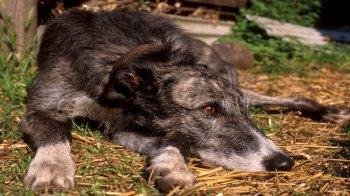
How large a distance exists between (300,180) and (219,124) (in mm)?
816

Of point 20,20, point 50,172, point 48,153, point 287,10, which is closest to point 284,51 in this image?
point 287,10

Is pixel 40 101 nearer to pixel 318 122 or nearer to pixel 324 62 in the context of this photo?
pixel 318 122

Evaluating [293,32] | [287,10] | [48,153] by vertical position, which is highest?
[48,153]

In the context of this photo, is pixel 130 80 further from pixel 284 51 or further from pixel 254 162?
pixel 284 51

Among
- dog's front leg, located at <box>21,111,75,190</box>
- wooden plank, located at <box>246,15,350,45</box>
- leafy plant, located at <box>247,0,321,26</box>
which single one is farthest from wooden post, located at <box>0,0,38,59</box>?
leafy plant, located at <box>247,0,321,26</box>

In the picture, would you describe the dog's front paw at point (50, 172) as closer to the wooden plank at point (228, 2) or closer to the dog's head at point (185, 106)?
the dog's head at point (185, 106)

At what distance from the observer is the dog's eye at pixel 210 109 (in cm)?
393

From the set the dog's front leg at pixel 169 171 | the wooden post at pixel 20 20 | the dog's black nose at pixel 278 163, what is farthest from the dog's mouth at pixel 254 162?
the wooden post at pixel 20 20

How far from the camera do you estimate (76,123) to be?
4480mm

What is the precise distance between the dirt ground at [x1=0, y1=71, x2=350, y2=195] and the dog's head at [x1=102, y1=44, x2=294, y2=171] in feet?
0.61

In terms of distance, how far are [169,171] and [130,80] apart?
1.12 metres

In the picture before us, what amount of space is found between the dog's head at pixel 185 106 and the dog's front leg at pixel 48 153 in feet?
1.76

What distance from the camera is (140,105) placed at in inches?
161

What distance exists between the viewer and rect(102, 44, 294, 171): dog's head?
148 inches
